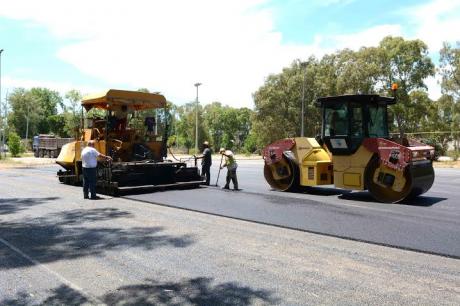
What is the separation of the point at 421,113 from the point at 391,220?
37.9m

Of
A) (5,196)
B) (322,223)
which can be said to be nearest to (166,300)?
(322,223)

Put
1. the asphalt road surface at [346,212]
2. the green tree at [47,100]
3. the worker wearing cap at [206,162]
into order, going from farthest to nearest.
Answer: the green tree at [47,100] → the worker wearing cap at [206,162] → the asphalt road surface at [346,212]

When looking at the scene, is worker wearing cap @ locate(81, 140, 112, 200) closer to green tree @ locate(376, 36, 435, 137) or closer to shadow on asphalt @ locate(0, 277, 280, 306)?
shadow on asphalt @ locate(0, 277, 280, 306)

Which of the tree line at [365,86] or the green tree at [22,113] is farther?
the green tree at [22,113]

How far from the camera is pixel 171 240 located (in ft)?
21.9

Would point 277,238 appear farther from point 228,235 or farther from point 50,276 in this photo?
point 50,276

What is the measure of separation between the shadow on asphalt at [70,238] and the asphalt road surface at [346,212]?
6.80 feet

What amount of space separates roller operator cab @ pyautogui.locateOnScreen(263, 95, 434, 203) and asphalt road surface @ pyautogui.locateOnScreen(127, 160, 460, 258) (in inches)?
16.2

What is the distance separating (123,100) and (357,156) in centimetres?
656

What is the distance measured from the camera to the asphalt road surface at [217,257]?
4.43m

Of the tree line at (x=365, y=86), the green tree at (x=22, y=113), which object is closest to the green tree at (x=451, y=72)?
the tree line at (x=365, y=86)

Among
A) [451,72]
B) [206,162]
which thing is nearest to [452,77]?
[451,72]

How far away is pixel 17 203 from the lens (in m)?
10.5

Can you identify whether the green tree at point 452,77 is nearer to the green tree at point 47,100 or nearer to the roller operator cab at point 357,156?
the roller operator cab at point 357,156
